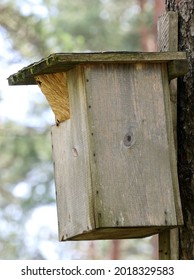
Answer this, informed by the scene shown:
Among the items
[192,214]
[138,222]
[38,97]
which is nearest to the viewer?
[138,222]

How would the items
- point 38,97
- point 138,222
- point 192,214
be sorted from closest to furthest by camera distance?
point 138,222, point 192,214, point 38,97

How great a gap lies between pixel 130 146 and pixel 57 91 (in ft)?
1.44

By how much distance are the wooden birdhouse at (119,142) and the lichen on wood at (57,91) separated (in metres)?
0.05

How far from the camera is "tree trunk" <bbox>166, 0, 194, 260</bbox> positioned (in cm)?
372

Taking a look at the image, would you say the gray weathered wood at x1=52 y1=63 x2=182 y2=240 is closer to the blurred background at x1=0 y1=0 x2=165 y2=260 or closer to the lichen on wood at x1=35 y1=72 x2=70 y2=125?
the lichen on wood at x1=35 y1=72 x2=70 y2=125

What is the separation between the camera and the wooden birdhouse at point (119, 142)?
3473 millimetres

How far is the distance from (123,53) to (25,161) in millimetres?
11079

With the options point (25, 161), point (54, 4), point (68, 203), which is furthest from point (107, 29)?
point (68, 203)

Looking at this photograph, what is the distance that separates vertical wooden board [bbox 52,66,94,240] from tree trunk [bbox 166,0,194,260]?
17.4 inches

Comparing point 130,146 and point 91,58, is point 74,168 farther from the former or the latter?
point 91,58

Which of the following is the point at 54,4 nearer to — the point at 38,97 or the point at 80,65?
the point at 38,97

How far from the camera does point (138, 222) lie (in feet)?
11.4

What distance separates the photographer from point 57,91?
379 centimetres

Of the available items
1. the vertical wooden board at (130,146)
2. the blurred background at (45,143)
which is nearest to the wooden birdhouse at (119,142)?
the vertical wooden board at (130,146)
